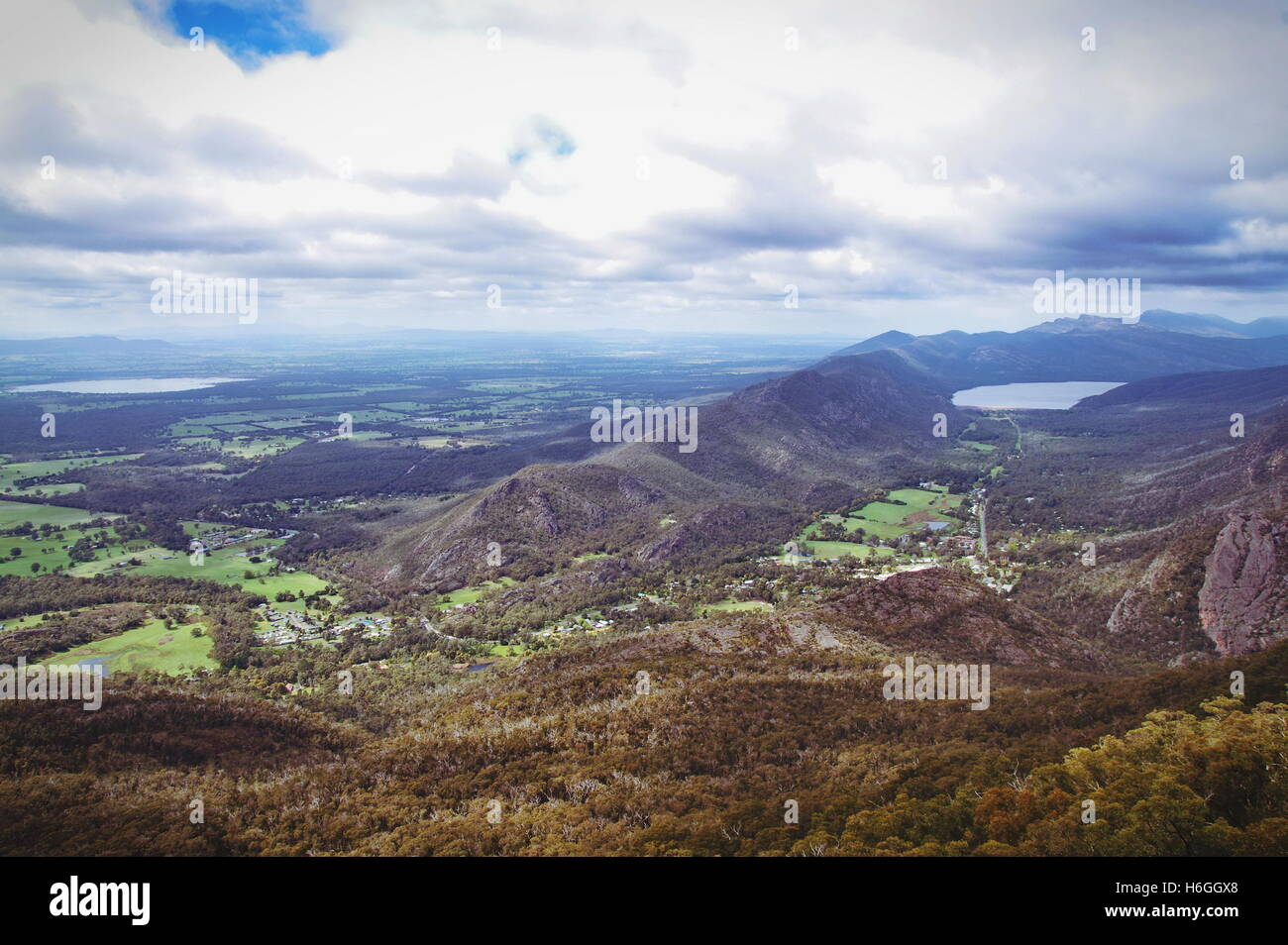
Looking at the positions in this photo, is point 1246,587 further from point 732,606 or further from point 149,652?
point 149,652

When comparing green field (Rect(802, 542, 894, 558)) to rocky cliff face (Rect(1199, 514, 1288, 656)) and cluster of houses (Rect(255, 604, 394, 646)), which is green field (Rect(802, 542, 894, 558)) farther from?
cluster of houses (Rect(255, 604, 394, 646))

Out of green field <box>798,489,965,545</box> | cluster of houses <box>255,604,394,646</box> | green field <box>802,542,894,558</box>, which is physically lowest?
cluster of houses <box>255,604,394,646</box>

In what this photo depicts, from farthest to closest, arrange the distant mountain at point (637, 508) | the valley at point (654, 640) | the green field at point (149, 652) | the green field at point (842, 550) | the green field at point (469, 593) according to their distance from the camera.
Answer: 1. the distant mountain at point (637, 508)
2. the green field at point (842, 550)
3. the green field at point (469, 593)
4. the green field at point (149, 652)
5. the valley at point (654, 640)

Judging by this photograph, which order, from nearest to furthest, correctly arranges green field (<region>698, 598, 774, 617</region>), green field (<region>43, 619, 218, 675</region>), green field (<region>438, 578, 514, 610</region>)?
green field (<region>43, 619, 218, 675</region>), green field (<region>698, 598, 774, 617</region>), green field (<region>438, 578, 514, 610</region>)

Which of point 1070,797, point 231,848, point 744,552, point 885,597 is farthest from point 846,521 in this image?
point 231,848

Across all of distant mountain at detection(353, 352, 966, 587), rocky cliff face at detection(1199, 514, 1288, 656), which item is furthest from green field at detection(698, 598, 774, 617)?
rocky cliff face at detection(1199, 514, 1288, 656)

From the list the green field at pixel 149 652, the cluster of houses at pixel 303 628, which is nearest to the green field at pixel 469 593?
the cluster of houses at pixel 303 628

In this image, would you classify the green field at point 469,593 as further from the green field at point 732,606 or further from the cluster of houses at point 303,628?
the green field at point 732,606
